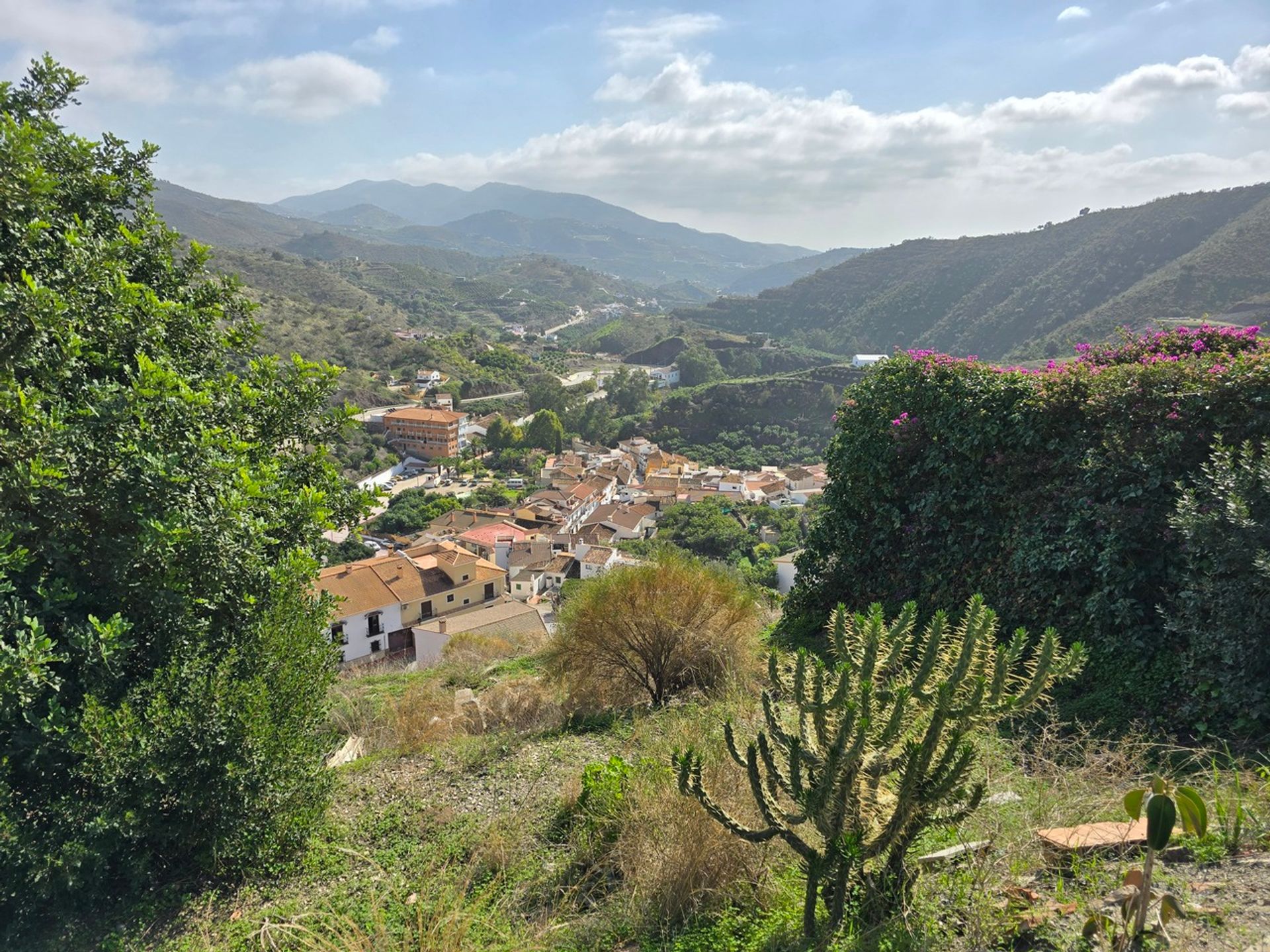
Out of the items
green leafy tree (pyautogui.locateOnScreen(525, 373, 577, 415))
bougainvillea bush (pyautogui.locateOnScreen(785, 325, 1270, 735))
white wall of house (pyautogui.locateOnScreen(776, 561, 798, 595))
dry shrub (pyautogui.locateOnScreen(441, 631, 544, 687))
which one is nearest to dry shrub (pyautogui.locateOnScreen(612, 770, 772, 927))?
bougainvillea bush (pyautogui.locateOnScreen(785, 325, 1270, 735))

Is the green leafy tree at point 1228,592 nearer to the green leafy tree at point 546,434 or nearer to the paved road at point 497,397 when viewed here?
the green leafy tree at point 546,434

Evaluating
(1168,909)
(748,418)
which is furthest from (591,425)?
(1168,909)

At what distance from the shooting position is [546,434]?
5172 centimetres

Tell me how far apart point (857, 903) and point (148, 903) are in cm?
366

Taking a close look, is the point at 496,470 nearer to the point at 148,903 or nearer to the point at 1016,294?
the point at 148,903

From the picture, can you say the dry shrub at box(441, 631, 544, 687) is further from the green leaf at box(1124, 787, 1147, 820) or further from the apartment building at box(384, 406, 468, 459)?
the apartment building at box(384, 406, 468, 459)

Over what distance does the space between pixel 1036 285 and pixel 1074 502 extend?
8052 centimetres

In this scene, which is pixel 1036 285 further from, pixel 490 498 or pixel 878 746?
pixel 878 746

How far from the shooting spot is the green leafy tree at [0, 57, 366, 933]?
327 cm

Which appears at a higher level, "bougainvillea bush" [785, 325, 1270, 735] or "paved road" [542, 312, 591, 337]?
"paved road" [542, 312, 591, 337]

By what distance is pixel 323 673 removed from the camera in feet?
14.7

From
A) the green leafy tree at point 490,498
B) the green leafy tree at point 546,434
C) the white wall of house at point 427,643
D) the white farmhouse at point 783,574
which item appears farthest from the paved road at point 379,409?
the white farmhouse at point 783,574

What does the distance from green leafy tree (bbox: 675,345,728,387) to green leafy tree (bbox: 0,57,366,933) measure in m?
68.9

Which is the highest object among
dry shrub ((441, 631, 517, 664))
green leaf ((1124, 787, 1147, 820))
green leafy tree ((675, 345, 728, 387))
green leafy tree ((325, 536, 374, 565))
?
green leafy tree ((675, 345, 728, 387))
